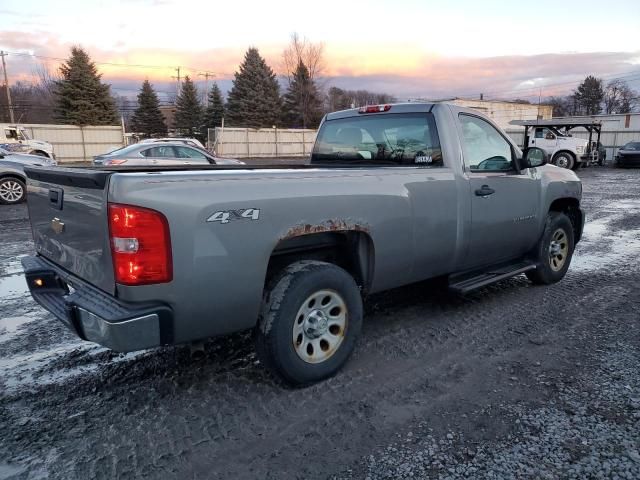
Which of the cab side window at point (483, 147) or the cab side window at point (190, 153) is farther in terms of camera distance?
the cab side window at point (190, 153)

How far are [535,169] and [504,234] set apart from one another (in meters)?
0.93

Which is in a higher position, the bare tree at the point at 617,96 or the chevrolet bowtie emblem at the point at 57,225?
the bare tree at the point at 617,96

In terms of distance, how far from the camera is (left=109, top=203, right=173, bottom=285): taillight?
253cm

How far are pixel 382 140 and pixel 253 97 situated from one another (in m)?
54.5

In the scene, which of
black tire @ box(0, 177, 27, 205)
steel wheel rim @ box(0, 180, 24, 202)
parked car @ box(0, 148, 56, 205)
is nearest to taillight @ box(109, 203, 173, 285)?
parked car @ box(0, 148, 56, 205)

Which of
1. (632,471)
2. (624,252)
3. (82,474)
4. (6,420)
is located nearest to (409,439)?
(632,471)

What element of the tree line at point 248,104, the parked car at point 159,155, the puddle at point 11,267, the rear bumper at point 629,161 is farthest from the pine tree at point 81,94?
the puddle at point 11,267

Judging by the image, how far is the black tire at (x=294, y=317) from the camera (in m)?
3.07

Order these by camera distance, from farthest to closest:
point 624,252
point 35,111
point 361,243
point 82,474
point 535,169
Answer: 1. point 35,111
2. point 624,252
3. point 535,169
4. point 361,243
5. point 82,474

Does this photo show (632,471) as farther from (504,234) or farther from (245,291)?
(504,234)

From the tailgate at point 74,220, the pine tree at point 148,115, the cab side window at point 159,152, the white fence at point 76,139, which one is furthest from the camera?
the pine tree at point 148,115

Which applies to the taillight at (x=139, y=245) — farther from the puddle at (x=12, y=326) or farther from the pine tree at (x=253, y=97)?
the pine tree at (x=253, y=97)

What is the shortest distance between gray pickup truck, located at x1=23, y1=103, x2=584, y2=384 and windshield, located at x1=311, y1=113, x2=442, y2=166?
0.04 feet

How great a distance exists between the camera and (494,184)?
4.54m
